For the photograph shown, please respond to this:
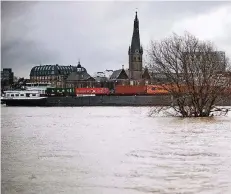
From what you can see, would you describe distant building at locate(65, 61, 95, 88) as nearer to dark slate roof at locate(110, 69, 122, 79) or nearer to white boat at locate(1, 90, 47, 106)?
dark slate roof at locate(110, 69, 122, 79)

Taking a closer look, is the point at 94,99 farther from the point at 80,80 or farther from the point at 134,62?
the point at 80,80

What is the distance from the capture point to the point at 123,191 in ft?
35.0

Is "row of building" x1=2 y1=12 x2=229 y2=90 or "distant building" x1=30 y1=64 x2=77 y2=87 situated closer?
"row of building" x1=2 y1=12 x2=229 y2=90

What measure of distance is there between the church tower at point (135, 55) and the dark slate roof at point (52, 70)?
35922mm

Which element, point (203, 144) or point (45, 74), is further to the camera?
point (45, 74)

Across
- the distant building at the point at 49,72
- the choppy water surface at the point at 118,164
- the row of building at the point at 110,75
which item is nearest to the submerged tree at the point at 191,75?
the choppy water surface at the point at 118,164

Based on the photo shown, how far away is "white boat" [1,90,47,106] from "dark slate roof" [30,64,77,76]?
75267mm

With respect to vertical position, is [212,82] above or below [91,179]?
above

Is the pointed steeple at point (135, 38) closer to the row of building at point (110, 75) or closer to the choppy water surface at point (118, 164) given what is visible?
the row of building at point (110, 75)

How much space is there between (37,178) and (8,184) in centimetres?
79

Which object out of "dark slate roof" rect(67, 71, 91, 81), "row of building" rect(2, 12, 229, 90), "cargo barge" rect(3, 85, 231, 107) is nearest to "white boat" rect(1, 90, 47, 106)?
"cargo barge" rect(3, 85, 231, 107)

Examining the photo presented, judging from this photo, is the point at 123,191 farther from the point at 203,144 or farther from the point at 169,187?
the point at 203,144

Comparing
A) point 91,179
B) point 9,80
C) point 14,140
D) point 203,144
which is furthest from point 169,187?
point 9,80

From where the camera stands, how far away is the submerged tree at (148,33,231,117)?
35688 mm
